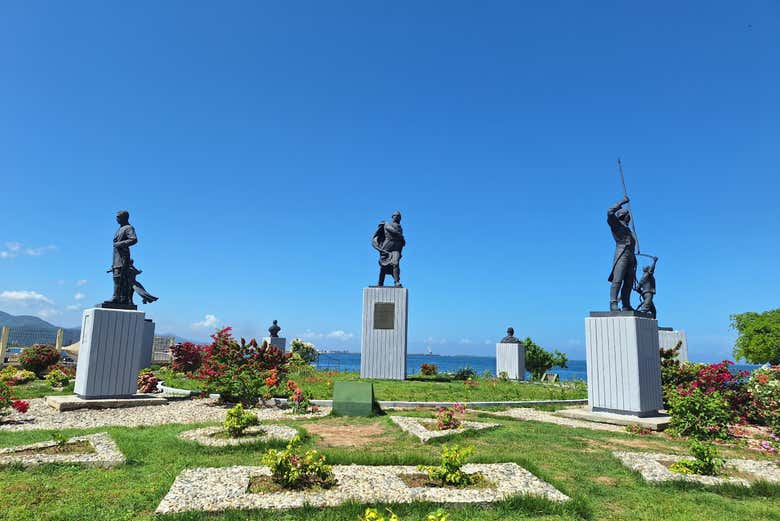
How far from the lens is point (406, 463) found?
17.8 ft

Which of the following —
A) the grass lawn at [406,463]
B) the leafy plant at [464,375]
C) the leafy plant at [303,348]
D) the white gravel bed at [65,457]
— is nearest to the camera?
the grass lawn at [406,463]

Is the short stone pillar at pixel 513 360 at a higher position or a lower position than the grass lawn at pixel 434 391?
higher

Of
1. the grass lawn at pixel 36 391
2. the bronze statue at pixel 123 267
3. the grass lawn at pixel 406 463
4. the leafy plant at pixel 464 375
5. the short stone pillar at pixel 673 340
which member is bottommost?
the grass lawn at pixel 36 391

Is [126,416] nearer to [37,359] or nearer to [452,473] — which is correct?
[452,473]

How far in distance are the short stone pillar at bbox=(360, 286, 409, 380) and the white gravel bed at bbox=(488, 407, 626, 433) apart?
16.9ft

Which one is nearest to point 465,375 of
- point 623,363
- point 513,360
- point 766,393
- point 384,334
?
point 513,360

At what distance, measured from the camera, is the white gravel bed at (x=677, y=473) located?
5.02 m

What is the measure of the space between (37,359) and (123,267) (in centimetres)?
973

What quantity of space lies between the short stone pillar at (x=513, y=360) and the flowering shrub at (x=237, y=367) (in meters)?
11.9

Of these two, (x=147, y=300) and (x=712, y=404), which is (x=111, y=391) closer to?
(x=147, y=300)

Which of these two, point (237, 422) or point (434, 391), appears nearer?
point (237, 422)

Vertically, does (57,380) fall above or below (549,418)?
above

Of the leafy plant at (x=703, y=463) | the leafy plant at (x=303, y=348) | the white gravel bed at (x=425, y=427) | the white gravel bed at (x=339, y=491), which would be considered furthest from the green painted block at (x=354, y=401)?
the leafy plant at (x=303, y=348)

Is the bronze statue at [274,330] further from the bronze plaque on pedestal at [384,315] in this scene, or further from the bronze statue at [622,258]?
the bronze statue at [622,258]
